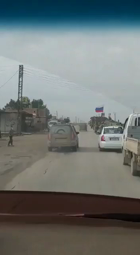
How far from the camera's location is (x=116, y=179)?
1046 centimetres

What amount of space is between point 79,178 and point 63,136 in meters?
7.74

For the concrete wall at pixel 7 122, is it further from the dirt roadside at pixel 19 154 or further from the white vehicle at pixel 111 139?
the white vehicle at pixel 111 139

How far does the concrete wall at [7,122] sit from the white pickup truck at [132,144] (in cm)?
471

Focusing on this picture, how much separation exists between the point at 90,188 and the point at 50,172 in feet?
8.53

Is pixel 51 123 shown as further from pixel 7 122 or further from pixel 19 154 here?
pixel 19 154

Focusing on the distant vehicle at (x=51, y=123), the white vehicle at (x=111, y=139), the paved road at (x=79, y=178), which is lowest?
the paved road at (x=79, y=178)

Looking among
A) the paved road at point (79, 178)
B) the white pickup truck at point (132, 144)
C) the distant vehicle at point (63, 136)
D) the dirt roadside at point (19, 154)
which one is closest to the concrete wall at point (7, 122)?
the dirt roadside at point (19, 154)

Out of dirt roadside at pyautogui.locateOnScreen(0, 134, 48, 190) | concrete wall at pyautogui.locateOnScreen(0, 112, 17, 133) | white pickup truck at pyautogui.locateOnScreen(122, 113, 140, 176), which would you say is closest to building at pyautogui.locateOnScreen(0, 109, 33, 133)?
concrete wall at pyautogui.locateOnScreen(0, 112, 17, 133)

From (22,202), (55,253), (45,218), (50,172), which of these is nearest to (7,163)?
(50,172)

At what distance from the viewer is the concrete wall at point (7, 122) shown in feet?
53.8

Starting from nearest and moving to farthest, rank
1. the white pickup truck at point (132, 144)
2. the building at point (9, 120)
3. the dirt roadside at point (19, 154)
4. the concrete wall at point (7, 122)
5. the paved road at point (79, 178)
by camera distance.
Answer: the paved road at point (79, 178) → the white pickup truck at point (132, 144) → the dirt roadside at point (19, 154) → the building at point (9, 120) → the concrete wall at point (7, 122)

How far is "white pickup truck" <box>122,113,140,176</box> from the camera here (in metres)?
11.1

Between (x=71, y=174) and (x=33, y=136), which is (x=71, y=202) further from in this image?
(x=33, y=136)

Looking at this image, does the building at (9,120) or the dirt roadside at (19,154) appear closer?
the dirt roadside at (19,154)
